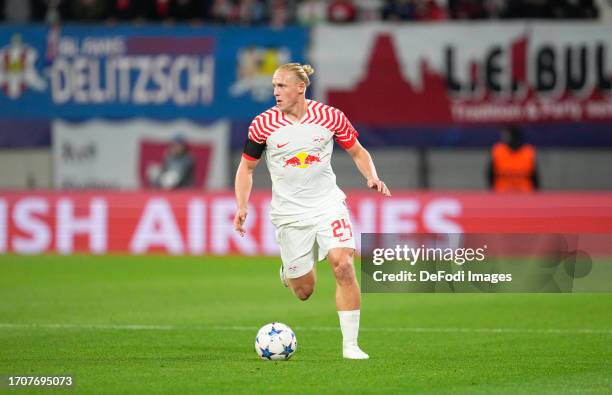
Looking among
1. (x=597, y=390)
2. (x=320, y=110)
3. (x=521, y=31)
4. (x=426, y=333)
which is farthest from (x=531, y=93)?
(x=597, y=390)

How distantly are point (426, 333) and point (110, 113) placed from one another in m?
14.0

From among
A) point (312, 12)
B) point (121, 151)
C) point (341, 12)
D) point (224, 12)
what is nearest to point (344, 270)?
point (341, 12)

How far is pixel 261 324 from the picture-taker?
13.0m

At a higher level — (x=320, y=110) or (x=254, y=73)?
(x=320, y=110)

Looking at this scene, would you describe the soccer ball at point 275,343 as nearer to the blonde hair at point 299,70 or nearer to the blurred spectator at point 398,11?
the blonde hair at point 299,70

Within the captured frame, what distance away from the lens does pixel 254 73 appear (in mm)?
24375


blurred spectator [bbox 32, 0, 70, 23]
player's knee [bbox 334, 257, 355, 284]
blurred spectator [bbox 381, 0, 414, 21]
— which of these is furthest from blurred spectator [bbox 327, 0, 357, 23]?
player's knee [bbox 334, 257, 355, 284]

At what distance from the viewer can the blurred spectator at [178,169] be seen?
79.7 ft

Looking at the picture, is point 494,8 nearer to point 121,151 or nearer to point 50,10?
point 121,151

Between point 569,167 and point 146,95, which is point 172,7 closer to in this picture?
point 146,95

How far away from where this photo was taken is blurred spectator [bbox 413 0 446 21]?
24469mm

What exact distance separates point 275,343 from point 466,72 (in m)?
14.8

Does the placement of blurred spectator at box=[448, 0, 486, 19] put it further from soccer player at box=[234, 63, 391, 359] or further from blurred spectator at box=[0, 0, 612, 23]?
soccer player at box=[234, 63, 391, 359]

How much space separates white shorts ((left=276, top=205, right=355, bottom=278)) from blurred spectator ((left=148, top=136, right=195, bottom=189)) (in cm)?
1401
